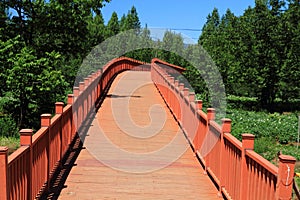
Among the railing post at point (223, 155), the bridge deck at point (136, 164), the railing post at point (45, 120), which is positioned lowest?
the bridge deck at point (136, 164)

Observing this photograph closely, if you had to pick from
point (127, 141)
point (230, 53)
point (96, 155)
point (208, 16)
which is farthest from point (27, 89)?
point (208, 16)

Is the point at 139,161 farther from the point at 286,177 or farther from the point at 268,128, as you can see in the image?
the point at 268,128

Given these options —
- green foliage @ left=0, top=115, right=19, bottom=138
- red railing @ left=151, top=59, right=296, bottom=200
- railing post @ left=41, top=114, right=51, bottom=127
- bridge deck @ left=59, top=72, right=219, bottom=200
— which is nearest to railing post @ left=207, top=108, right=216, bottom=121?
red railing @ left=151, top=59, right=296, bottom=200

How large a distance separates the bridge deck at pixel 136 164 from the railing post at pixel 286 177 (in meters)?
2.68

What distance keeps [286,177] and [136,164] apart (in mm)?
4620

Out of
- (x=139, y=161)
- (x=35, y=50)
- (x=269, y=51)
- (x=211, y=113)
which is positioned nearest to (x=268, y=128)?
(x=269, y=51)

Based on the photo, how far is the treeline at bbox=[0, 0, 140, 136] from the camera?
18734mm

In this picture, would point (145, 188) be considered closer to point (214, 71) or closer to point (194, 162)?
point (194, 162)

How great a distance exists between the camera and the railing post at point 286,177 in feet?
13.5

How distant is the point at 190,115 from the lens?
1028cm

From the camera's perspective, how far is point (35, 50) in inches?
809

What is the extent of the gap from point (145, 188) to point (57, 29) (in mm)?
15578

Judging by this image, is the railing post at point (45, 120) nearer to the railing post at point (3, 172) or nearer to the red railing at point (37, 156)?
the red railing at point (37, 156)

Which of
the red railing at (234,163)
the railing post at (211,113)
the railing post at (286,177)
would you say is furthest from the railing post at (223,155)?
the railing post at (286,177)
